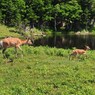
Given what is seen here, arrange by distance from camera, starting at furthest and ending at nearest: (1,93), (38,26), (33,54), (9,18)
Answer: (38,26) < (9,18) < (33,54) < (1,93)

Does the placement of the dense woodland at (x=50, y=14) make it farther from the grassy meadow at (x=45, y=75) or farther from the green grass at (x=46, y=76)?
the green grass at (x=46, y=76)

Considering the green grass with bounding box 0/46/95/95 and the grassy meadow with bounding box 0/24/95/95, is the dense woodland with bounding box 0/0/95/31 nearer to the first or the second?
the grassy meadow with bounding box 0/24/95/95

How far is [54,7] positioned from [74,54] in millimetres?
65534

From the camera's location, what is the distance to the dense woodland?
263ft

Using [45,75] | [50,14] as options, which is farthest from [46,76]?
[50,14]

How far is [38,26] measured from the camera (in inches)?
3428

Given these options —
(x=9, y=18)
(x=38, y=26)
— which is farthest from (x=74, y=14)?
(x=9, y=18)

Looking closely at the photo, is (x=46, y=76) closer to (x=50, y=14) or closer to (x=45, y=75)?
(x=45, y=75)

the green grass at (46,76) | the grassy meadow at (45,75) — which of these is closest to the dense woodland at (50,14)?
the grassy meadow at (45,75)

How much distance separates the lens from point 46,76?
18672 millimetres

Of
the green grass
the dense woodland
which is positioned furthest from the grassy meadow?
the dense woodland

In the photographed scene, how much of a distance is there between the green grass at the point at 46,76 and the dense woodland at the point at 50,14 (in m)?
55.0

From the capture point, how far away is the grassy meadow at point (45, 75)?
625 inches

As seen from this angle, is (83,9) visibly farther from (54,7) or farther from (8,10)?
(8,10)
